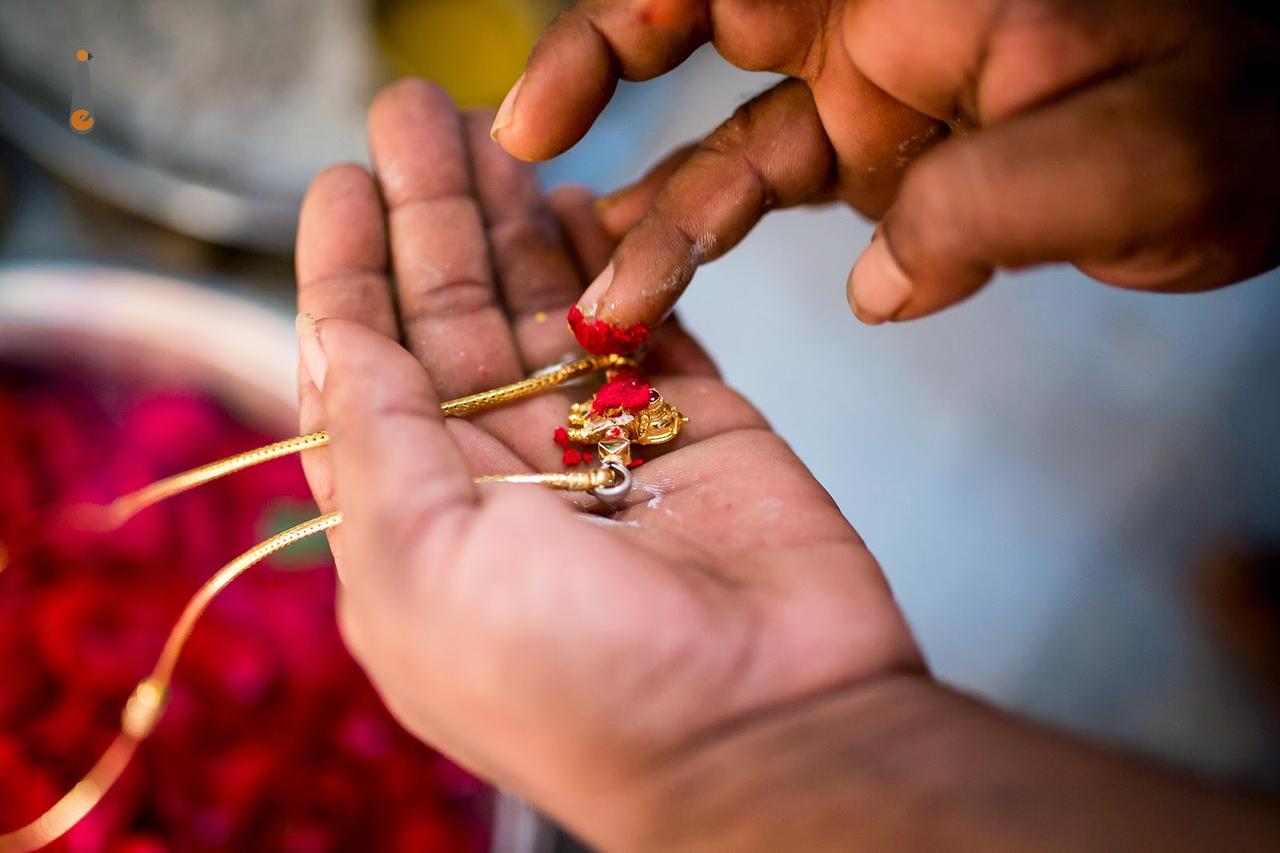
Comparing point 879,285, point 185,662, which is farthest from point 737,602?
point 185,662

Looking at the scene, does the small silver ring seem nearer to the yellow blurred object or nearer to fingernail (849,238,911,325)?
fingernail (849,238,911,325)

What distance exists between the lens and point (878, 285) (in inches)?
25.3

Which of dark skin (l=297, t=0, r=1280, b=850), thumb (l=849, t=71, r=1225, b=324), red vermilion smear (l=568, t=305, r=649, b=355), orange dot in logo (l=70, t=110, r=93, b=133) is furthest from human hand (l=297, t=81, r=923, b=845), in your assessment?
orange dot in logo (l=70, t=110, r=93, b=133)

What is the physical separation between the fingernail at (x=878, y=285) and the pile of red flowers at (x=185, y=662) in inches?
28.6

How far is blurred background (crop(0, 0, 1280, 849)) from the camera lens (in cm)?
134

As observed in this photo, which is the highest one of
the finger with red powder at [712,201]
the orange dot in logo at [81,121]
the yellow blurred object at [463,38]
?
the yellow blurred object at [463,38]

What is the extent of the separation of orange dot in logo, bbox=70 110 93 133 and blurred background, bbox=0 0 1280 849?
0.02 meters

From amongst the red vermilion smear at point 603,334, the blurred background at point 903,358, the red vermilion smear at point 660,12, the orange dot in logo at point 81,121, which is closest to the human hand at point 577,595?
the red vermilion smear at point 603,334

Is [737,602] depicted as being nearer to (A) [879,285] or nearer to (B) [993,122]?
(A) [879,285]

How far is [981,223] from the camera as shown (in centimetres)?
57

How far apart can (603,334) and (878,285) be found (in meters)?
0.28

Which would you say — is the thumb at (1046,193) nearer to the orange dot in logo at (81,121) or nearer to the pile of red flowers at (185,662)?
the pile of red flowers at (185,662)

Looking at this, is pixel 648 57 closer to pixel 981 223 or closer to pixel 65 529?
pixel 981 223

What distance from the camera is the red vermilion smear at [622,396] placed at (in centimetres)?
84
